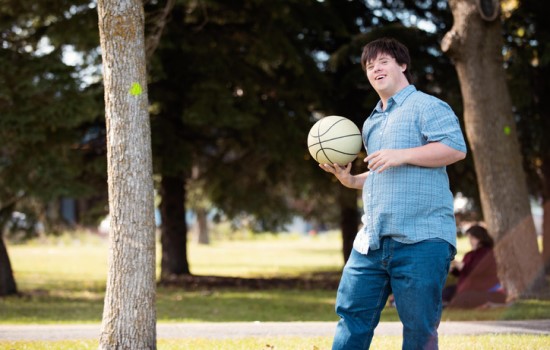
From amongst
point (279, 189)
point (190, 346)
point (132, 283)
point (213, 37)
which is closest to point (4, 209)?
point (213, 37)

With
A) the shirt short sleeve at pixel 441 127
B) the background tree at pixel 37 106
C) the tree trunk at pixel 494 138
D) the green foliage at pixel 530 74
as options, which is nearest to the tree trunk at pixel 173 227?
the background tree at pixel 37 106

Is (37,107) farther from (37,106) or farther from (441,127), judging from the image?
(441,127)

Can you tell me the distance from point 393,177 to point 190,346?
11.8 feet

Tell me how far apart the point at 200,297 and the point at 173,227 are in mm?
4404

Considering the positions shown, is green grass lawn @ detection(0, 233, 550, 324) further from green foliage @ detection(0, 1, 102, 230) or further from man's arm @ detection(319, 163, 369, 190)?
man's arm @ detection(319, 163, 369, 190)

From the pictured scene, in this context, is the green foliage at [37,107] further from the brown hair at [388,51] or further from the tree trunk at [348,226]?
the brown hair at [388,51]

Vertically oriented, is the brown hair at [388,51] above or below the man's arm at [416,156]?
above

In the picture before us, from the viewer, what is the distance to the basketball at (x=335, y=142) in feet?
17.6

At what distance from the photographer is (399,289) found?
4520mm

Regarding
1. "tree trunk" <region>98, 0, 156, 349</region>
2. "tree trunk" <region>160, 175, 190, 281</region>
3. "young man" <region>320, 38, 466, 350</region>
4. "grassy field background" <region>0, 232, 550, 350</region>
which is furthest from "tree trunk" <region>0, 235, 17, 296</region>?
"young man" <region>320, 38, 466, 350</region>

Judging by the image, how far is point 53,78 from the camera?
13148 mm

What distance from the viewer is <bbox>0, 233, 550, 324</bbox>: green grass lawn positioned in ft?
36.2

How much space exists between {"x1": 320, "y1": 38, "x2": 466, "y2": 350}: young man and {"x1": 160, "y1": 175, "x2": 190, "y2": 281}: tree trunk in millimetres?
13892

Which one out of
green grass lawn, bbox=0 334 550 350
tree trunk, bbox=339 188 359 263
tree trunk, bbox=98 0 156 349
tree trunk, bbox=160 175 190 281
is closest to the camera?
tree trunk, bbox=98 0 156 349
